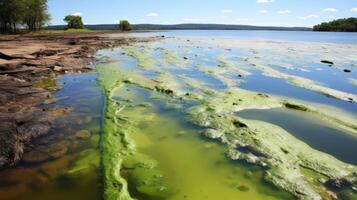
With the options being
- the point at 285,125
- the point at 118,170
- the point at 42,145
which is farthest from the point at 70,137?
the point at 285,125

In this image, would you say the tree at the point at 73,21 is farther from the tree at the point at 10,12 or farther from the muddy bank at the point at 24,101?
the muddy bank at the point at 24,101

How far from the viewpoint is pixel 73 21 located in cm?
11162

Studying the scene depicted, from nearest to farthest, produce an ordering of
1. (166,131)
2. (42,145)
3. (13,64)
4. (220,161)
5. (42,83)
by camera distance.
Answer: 1. (220,161)
2. (42,145)
3. (166,131)
4. (42,83)
5. (13,64)

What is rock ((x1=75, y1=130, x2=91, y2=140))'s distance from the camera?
8067 millimetres

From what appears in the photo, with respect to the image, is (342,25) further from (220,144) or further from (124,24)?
(220,144)

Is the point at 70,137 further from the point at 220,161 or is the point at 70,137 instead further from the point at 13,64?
the point at 13,64

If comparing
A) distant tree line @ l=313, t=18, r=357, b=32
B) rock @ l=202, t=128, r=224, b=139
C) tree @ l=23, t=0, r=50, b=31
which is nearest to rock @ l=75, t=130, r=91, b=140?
rock @ l=202, t=128, r=224, b=139

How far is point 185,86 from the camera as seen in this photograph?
579 inches

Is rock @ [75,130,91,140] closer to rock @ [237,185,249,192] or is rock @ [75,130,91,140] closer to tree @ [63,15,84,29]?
rock @ [237,185,249,192]

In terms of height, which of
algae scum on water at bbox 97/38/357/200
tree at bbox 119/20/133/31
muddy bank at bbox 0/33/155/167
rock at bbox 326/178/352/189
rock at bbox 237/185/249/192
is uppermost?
tree at bbox 119/20/133/31

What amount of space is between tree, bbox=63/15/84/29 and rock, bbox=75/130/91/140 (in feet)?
370

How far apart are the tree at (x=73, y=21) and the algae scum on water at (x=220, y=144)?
106 m

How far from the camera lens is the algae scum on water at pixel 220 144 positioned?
231 inches

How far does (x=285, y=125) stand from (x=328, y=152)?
1.96 meters
